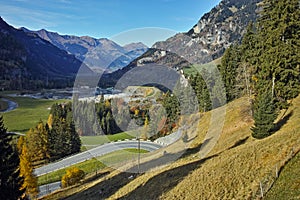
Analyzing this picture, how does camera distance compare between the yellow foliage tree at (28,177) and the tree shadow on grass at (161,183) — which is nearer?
the tree shadow on grass at (161,183)

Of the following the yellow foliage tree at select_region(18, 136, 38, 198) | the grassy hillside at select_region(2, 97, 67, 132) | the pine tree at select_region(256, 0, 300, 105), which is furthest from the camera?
the grassy hillside at select_region(2, 97, 67, 132)

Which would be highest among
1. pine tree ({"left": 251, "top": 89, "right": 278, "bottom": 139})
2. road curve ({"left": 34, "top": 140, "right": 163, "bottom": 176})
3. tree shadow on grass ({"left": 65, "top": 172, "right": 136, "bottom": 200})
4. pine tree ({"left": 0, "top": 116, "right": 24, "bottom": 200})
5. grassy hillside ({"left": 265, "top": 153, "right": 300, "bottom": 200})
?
pine tree ({"left": 251, "top": 89, "right": 278, "bottom": 139})

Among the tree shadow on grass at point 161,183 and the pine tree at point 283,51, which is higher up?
the pine tree at point 283,51

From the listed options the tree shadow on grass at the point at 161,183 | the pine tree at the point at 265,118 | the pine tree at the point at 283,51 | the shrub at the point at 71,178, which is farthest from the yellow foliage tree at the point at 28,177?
the pine tree at the point at 283,51

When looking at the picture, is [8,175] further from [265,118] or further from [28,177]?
[265,118]

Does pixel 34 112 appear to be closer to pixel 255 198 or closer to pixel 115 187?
pixel 115 187

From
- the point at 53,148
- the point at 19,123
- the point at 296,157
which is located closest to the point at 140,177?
the point at 296,157

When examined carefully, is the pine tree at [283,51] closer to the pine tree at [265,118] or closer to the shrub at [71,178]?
the pine tree at [265,118]

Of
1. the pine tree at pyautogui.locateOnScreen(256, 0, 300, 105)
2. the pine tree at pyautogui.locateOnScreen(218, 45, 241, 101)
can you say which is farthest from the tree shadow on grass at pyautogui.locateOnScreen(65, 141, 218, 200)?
the pine tree at pyautogui.locateOnScreen(218, 45, 241, 101)

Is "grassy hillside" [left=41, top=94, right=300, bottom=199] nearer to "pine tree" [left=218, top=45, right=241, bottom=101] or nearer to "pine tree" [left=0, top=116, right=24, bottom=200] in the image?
"pine tree" [left=0, top=116, right=24, bottom=200]

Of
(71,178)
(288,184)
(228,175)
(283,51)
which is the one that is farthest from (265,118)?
(71,178)

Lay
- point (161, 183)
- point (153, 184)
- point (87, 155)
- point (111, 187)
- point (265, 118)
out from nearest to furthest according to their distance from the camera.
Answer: point (161, 183), point (153, 184), point (265, 118), point (111, 187), point (87, 155)

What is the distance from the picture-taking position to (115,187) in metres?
34.9

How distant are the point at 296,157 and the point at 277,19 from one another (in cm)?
2043
